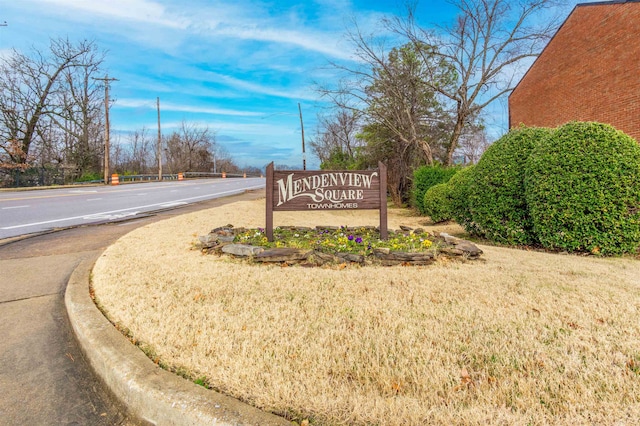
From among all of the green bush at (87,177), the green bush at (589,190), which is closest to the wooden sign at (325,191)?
the green bush at (589,190)

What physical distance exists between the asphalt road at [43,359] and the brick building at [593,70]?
52.0 ft

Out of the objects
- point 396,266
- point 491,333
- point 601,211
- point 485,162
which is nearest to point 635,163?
point 601,211

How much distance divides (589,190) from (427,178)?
7180 mm

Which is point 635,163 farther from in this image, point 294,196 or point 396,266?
point 294,196

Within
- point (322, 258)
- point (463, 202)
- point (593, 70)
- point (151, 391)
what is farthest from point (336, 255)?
point (593, 70)

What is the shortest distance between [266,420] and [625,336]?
266 cm

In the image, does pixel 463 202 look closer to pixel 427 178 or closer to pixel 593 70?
pixel 427 178

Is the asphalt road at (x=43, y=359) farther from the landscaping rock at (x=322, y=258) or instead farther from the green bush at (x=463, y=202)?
the green bush at (x=463, y=202)

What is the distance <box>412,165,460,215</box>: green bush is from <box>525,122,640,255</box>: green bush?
6297 millimetres

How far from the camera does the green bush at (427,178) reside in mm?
12349

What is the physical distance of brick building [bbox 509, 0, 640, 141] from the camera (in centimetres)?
1333

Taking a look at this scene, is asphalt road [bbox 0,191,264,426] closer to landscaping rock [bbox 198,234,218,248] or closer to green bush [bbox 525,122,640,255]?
landscaping rock [bbox 198,234,218,248]

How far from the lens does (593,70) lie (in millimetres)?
14961

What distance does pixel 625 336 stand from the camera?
8.41 ft
